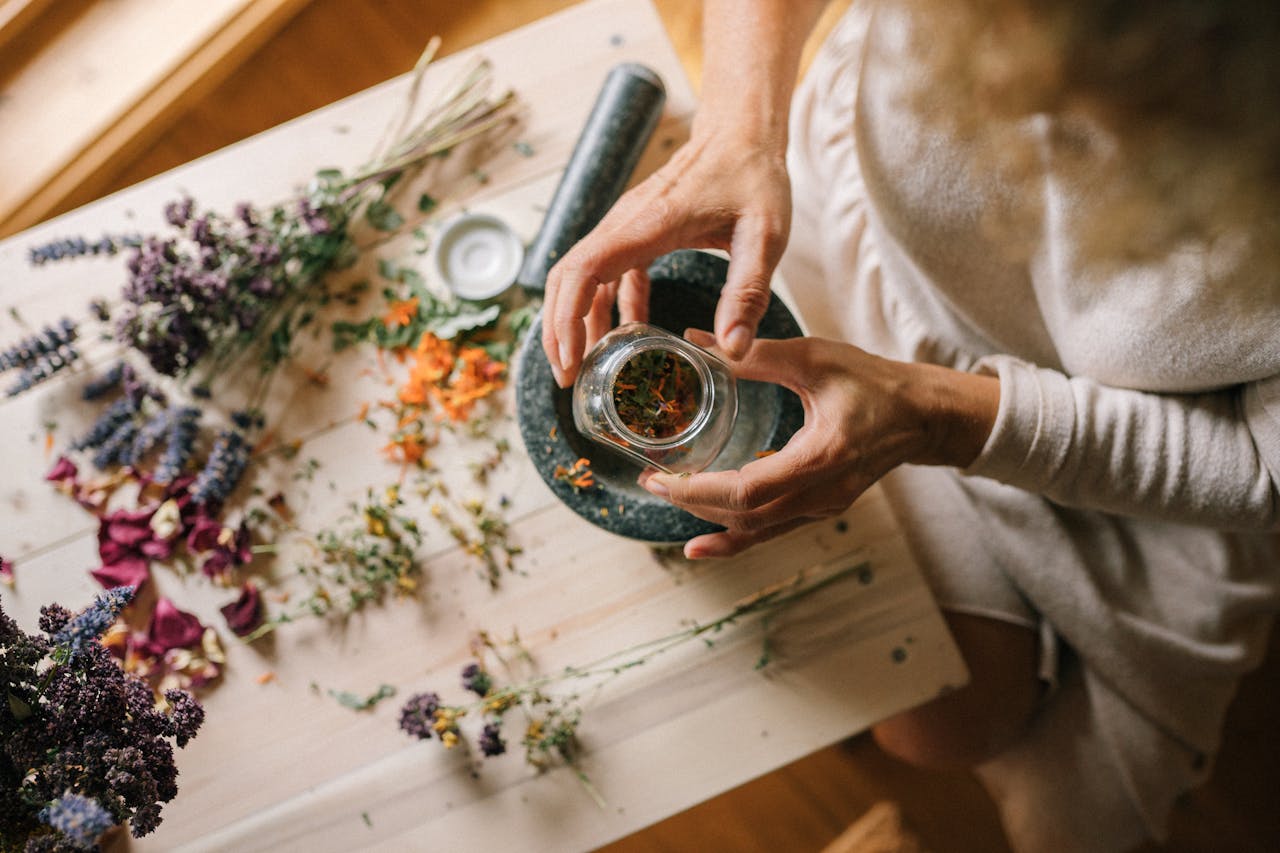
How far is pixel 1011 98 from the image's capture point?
26 centimetres

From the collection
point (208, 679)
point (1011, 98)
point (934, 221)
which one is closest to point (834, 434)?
point (934, 221)

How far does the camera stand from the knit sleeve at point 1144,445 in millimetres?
775

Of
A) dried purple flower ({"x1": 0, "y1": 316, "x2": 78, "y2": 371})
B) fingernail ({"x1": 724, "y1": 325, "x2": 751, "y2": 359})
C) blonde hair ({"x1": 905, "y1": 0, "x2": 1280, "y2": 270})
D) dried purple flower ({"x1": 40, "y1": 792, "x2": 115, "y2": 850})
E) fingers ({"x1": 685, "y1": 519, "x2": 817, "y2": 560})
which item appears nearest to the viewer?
blonde hair ({"x1": 905, "y1": 0, "x2": 1280, "y2": 270})

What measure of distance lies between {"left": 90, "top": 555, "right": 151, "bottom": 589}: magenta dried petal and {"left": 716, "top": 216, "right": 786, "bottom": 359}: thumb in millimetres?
754

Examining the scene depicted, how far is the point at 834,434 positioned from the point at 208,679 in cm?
78

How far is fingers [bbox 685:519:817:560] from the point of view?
32.6 inches

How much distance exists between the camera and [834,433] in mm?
746

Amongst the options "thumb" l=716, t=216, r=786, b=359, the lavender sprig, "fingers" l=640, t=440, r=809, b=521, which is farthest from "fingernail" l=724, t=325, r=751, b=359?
the lavender sprig

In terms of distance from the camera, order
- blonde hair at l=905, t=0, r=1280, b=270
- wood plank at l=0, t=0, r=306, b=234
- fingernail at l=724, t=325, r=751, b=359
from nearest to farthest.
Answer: blonde hair at l=905, t=0, r=1280, b=270 < fingernail at l=724, t=325, r=751, b=359 < wood plank at l=0, t=0, r=306, b=234

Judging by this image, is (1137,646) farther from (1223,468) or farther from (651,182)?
(651,182)

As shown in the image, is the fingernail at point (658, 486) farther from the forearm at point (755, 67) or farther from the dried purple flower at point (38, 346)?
the dried purple flower at point (38, 346)

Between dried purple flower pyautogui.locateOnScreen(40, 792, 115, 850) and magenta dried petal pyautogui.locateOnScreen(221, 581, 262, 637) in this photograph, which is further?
magenta dried petal pyautogui.locateOnScreen(221, 581, 262, 637)

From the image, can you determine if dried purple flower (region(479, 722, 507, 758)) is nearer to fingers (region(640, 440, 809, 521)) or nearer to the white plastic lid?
fingers (region(640, 440, 809, 521))

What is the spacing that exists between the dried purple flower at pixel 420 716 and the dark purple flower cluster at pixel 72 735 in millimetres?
265
